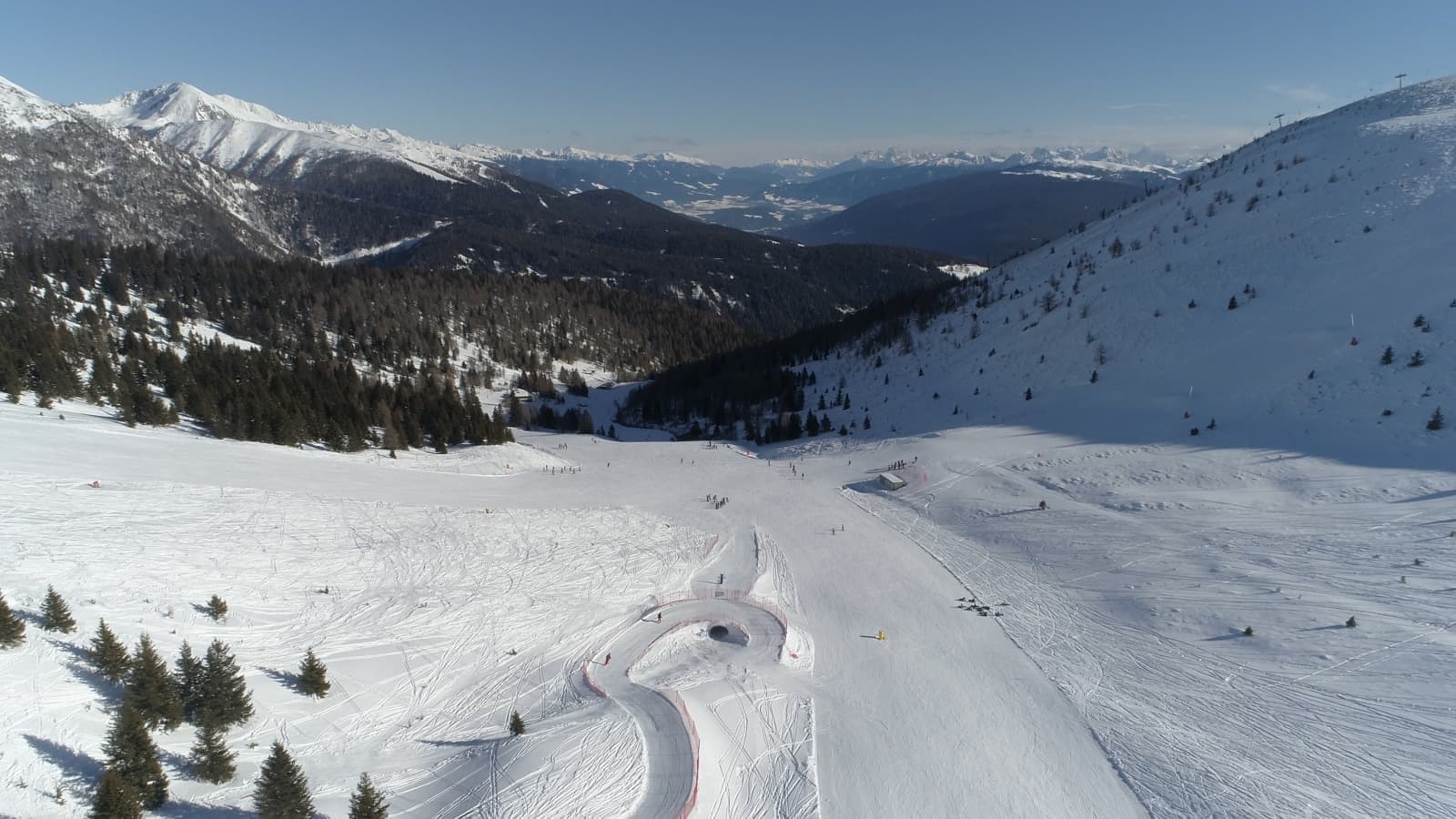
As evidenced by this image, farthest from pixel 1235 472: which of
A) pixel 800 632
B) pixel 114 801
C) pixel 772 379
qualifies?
pixel 772 379

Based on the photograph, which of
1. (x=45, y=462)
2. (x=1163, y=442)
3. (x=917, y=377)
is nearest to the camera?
(x=45, y=462)

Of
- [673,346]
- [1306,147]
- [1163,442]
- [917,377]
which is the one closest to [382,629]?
[1163,442]

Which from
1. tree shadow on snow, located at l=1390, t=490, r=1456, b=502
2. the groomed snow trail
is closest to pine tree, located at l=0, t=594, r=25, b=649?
the groomed snow trail

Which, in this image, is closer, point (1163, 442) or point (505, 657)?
point (505, 657)

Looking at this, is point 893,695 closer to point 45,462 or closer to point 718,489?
point 718,489

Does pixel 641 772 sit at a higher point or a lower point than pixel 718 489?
lower

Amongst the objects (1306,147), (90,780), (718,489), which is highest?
(1306,147)

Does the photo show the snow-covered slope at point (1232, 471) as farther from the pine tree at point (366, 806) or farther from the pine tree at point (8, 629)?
the pine tree at point (8, 629)
